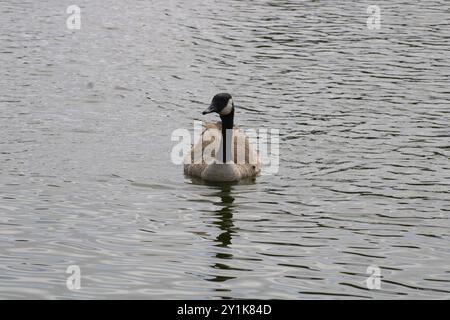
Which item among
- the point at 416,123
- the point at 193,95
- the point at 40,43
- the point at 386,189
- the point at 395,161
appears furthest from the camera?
the point at 40,43

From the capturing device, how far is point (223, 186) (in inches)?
670

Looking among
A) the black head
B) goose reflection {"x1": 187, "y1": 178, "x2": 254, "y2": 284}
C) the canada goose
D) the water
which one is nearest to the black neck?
the canada goose

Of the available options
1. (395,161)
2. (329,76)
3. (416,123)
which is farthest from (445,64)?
(395,161)

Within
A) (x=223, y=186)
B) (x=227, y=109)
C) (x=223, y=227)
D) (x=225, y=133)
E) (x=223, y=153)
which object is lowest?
(x=223, y=227)

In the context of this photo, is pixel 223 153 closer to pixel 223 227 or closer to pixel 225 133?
pixel 225 133

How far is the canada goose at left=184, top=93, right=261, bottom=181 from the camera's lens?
17.1m

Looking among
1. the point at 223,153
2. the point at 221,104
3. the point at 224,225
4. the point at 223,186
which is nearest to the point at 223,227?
the point at 224,225

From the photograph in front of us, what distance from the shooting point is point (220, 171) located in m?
17.1

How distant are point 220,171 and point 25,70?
833 centimetres

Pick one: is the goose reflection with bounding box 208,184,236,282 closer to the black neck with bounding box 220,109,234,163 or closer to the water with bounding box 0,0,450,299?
the water with bounding box 0,0,450,299

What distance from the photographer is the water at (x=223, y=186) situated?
12672mm

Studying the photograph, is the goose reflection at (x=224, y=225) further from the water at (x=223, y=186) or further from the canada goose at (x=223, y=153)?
the canada goose at (x=223, y=153)

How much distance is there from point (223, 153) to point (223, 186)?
0.57m
